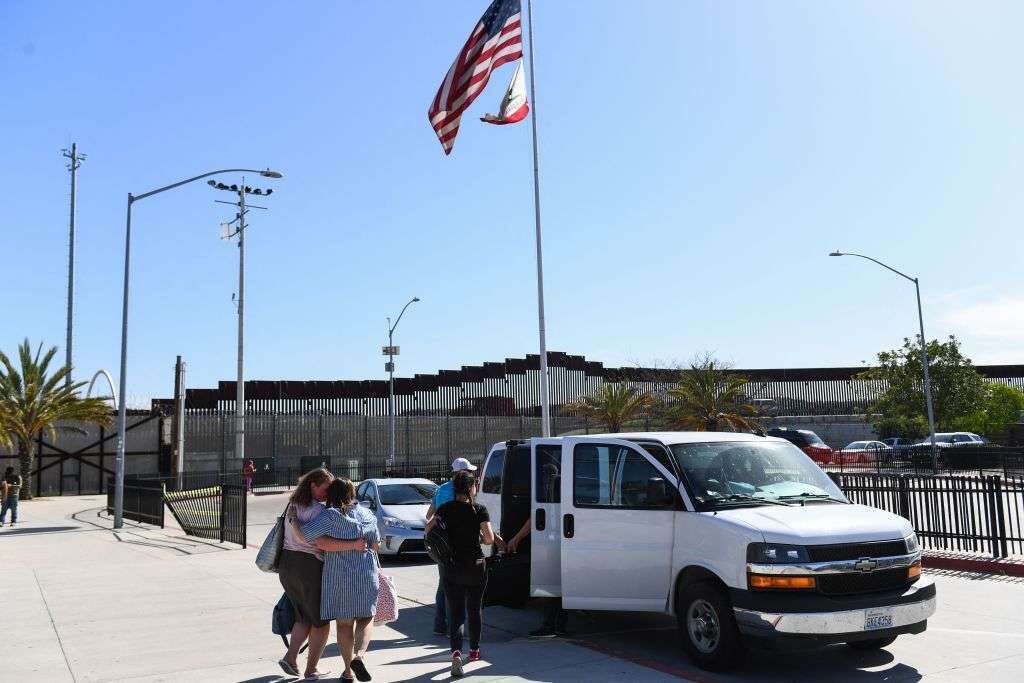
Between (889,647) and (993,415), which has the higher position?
(993,415)

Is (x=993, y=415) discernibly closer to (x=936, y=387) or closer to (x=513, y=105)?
(x=936, y=387)

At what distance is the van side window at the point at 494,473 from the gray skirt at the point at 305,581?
11.0 feet

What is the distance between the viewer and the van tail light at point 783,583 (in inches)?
269

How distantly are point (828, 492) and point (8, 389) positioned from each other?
38021 mm

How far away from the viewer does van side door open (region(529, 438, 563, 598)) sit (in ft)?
28.6

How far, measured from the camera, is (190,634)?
30.5 feet

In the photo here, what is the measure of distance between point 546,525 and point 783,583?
269 cm

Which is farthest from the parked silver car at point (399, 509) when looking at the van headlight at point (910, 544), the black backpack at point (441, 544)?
the van headlight at point (910, 544)

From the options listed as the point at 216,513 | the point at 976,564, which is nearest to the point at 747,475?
the point at 976,564

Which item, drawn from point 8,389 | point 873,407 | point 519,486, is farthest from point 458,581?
point 873,407

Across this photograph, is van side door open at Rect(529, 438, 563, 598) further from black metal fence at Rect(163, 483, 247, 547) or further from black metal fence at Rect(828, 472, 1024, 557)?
black metal fence at Rect(163, 483, 247, 547)

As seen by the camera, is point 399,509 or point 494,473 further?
point 399,509

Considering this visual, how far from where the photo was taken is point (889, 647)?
8.13m

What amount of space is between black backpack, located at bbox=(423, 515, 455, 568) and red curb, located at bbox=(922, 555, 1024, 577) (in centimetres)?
828
